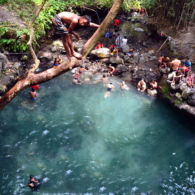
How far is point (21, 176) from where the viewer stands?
6812 millimetres

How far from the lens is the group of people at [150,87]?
1104 cm

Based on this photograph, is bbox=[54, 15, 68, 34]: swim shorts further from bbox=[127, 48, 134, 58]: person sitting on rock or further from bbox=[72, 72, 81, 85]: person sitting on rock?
bbox=[127, 48, 134, 58]: person sitting on rock

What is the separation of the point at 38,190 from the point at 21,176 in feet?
2.89

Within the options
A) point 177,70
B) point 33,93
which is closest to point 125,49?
point 177,70

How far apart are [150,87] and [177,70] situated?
178cm

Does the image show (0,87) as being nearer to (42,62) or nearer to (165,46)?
(42,62)

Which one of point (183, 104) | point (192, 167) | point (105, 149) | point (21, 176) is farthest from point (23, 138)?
point (183, 104)

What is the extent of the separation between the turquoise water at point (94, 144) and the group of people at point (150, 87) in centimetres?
45

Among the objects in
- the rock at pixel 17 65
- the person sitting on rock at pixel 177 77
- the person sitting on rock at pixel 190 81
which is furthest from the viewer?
the rock at pixel 17 65

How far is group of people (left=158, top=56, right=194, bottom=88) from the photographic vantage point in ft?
33.7

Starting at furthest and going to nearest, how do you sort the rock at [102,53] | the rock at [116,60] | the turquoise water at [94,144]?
the rock at [102,53]
the rock at [116,60]
the turquoise water at [94,144]

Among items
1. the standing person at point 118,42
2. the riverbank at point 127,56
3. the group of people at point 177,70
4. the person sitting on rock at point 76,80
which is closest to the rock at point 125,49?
the riverbank at point 127,56

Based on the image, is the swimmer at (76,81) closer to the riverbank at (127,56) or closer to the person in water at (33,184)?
the riverbank at (127,56)

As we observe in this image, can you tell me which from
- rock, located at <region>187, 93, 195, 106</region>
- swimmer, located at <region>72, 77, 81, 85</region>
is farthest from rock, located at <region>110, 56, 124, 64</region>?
rock, located at <region>187, 93, 195, 106</region>
